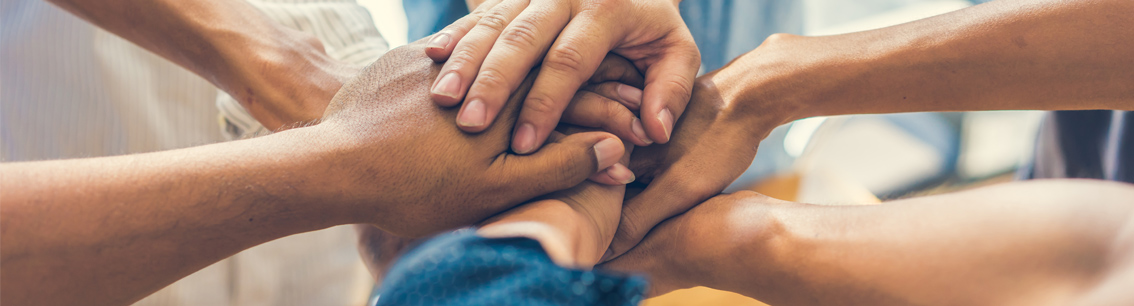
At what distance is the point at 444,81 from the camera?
26.2 inches

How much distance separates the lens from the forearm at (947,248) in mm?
452

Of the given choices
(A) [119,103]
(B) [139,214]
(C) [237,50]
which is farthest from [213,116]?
(B) [139,214]

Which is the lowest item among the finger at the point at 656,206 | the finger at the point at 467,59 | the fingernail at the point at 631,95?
the finger at the point at 656,206

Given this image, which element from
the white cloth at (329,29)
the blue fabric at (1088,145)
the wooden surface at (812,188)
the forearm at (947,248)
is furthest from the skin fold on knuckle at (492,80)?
the blue fabric at (1088,145)

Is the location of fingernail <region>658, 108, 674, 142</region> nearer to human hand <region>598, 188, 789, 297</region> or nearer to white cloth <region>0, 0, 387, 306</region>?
human hand <region>598, 188, 789, 297</region>

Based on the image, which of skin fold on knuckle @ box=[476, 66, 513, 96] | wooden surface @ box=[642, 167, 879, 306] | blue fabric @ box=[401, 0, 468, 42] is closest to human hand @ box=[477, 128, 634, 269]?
skin fold on knuckle @ box=[476, 66, 513, 96]

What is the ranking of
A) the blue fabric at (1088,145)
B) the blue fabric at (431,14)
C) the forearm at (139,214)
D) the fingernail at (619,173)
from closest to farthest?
the forearm at (139,214)
the fingernail at (619,173)
the blue fabric at (1088,145)
the blue fabric at (431,14)

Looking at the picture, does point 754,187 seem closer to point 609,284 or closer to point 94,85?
point 609,284

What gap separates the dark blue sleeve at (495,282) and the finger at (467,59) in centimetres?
25

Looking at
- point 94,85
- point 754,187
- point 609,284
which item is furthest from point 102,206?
point 754,187

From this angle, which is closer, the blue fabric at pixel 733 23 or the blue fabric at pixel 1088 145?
the blue fabric at pixel 1088 145

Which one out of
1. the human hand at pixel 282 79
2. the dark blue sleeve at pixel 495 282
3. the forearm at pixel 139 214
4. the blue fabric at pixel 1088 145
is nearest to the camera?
the dark blue sleeve at pixel 495 282

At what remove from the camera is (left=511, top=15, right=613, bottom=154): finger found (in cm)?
69

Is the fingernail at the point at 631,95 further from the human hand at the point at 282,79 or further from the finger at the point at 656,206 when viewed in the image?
the human hand at the point at 282,79
